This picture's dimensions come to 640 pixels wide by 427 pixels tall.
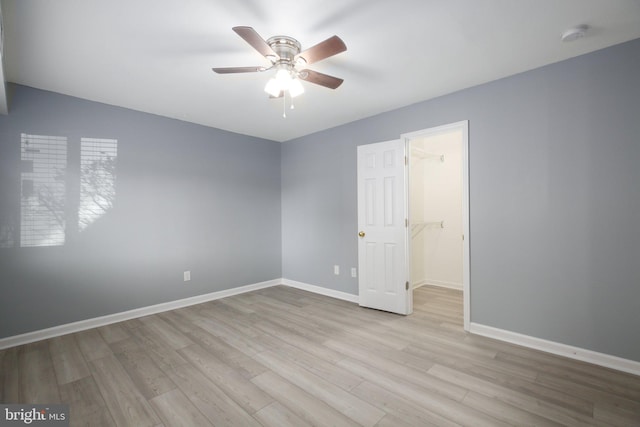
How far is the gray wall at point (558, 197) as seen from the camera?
86.0 inches

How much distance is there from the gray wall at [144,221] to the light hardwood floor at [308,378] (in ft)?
1.49

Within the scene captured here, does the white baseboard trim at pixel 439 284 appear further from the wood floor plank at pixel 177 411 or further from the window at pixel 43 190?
the window at pixel 43 190

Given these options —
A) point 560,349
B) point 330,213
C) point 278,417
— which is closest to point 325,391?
point 278,417

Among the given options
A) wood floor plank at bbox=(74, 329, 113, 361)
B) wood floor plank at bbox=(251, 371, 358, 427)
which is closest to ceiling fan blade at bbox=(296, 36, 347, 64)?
wood floor plank at bbox=(251, 371, 358, 427)

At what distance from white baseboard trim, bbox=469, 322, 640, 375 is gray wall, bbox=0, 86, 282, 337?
3316 millimetres

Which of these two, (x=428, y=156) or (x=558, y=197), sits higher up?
(x=428, y=156)

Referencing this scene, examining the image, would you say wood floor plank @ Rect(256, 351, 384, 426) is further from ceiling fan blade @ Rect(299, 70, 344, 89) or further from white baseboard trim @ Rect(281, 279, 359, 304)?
ceiling fan blade @ Rect(299, 70, 344, 89)

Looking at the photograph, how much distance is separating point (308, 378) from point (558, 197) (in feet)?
8.65

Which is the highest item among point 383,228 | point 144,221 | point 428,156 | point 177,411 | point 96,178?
point 428,156

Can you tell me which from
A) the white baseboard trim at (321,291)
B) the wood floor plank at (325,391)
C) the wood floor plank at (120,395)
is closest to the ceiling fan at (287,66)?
the wood floor plank at (325,391)

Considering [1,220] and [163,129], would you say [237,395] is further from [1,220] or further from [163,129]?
[163,129]

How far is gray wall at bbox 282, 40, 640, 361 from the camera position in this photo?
7.17 ft

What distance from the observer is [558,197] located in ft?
8.09

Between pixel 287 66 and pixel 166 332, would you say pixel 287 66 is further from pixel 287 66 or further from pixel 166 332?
pixel 166 332
